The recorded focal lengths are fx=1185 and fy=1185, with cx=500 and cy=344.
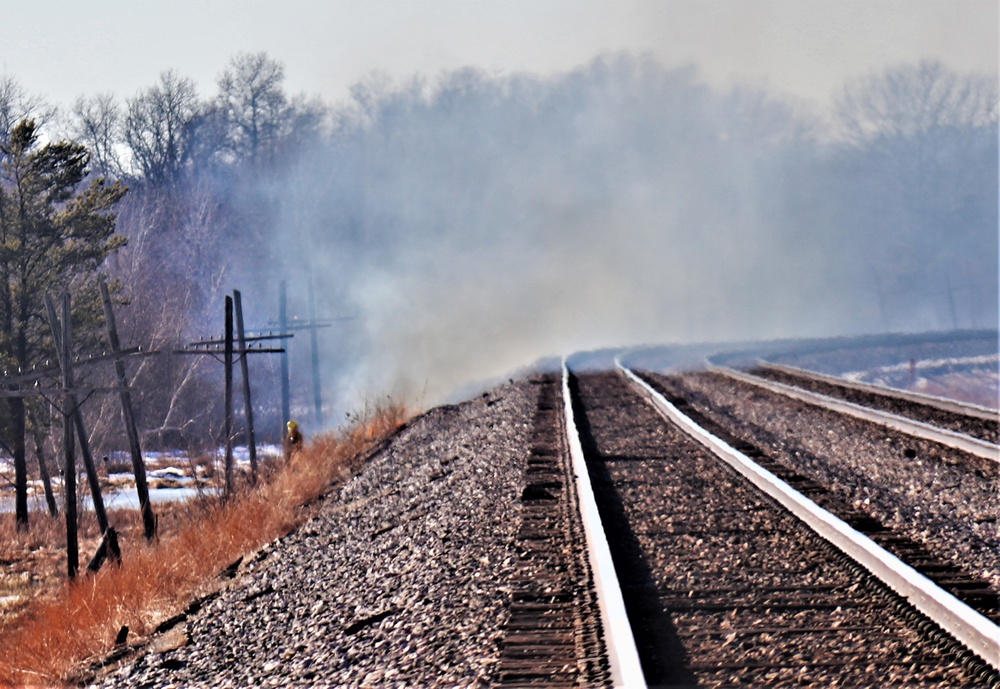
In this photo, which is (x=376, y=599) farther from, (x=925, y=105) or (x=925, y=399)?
(x=925, y=105)

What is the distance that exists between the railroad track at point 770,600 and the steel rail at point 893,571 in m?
0.01

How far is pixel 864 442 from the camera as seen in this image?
1358 centimetres

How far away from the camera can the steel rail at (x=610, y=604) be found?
4883mm

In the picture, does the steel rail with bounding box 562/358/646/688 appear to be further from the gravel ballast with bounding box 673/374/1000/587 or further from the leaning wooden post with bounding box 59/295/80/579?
the leaning wooden post with bounding box 59/295/80/579

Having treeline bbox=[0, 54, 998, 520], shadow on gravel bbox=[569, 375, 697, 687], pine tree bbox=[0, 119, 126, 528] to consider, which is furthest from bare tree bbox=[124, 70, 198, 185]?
shadow on gravel bbox=[569, 375, 697, 687]

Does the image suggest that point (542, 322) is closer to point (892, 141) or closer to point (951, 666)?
point (892, 141)

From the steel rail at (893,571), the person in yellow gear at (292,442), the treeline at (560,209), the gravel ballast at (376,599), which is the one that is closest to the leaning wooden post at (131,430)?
the person in yellow gear at (292,442)

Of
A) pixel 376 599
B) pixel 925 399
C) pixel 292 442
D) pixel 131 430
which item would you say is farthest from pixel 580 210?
pixel 376 599

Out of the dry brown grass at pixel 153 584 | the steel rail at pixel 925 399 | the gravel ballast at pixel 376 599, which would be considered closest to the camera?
the gravel ballast at pixel 376 599

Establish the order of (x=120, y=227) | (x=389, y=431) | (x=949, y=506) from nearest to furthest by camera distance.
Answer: (x=949, y=506), (x=389, y=431), (x=120, y=227)

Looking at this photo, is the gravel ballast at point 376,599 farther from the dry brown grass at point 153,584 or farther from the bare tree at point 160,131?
the bare tree at point 160,131

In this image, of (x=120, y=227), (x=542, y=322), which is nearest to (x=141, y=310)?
(x=120, y=227)

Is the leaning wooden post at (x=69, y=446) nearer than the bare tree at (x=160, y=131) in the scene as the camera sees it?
Yes

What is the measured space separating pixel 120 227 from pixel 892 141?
40.0 metres
